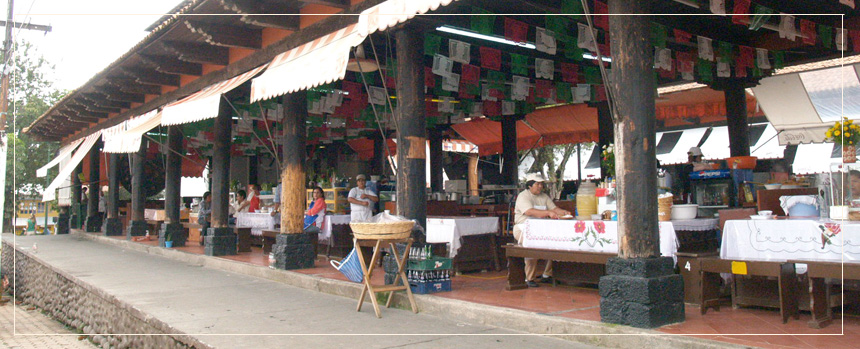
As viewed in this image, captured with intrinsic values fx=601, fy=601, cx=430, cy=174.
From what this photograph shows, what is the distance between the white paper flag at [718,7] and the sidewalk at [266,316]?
431 centimetres

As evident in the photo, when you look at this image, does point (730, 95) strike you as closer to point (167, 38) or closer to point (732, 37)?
point (732, 37)

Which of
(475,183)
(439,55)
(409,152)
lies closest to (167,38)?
(439,55)

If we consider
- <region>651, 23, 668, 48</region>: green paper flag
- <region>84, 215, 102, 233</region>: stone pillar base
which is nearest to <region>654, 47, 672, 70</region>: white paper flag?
<region>651, 23, 668, 48</region>: green paper flag

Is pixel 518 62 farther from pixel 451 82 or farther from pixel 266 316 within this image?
pixel 266 316

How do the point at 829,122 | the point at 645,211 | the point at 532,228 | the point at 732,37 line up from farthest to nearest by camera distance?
the point at 829,122, the point at 732,37, the point at 532,228, the point at 645,211

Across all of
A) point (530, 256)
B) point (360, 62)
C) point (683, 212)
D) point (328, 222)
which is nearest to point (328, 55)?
point (360, 62)

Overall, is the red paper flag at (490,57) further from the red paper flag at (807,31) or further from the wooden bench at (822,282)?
the wooden bench at (822,282)

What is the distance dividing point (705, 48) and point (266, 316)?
7.40m

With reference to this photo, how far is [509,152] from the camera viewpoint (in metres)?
14.4

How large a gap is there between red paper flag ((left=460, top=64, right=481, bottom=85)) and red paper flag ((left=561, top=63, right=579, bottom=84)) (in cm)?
171

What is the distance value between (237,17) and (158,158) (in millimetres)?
15632

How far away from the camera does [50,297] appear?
450 inches

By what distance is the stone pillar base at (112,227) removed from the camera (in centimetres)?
1739

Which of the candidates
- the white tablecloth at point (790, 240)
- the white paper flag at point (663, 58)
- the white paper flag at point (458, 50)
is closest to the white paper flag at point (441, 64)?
the white paper flag at point (458, 50)
